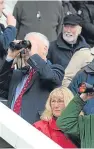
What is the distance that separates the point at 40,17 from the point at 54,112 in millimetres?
4128

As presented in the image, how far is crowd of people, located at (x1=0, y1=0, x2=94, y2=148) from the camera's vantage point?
5812 millimetres

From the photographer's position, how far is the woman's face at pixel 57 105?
20.5 feet

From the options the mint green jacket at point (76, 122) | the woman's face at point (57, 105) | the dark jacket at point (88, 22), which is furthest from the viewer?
the dark jacket at point (88, 22)

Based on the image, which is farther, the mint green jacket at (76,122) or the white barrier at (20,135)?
the mint green jacket at (76,122)

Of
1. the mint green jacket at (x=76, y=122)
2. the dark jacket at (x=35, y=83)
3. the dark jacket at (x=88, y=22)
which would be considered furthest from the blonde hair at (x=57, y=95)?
the dark jacket at (x=88, y=22)

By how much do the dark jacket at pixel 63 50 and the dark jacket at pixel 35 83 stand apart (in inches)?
54.1

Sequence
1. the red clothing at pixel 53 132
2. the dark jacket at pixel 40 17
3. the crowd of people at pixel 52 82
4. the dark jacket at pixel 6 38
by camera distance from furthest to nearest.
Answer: the dark jacket at pixel 40 17, the dark jacket at pixel 6 38, the red clothing at pixel 53 132, the crowd of people at pixel 52 82

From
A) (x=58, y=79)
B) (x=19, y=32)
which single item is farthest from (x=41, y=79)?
(x=19, y=32)

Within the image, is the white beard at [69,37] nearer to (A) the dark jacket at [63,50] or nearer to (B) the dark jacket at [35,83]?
(A) the dark jacket at [63,50]

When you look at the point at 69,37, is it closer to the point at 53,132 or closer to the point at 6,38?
the point at 6,38

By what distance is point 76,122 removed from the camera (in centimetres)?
581

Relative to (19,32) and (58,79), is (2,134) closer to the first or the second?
(58,79)

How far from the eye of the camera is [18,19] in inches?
396

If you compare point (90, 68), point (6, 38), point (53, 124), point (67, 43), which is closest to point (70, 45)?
point (67, 43)
